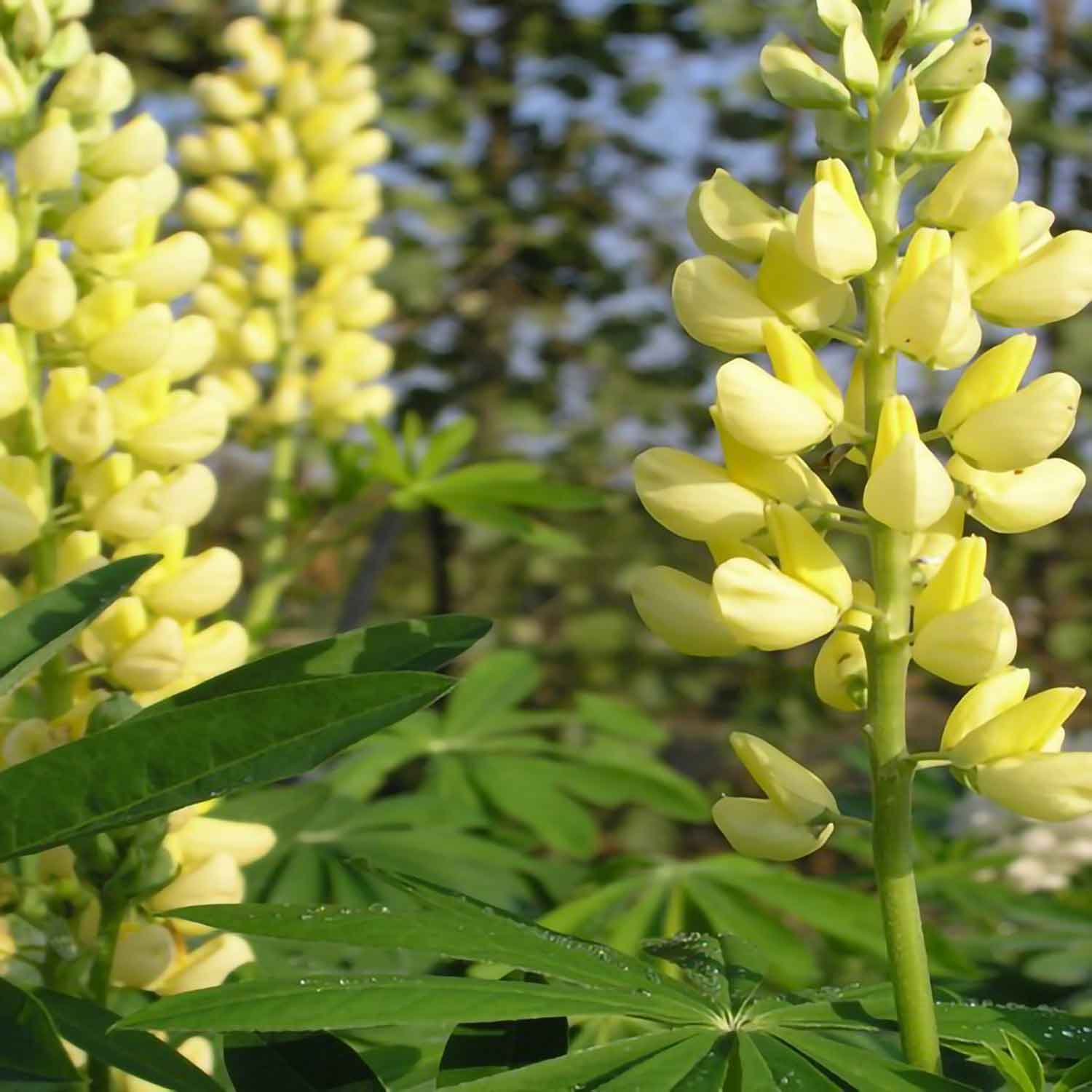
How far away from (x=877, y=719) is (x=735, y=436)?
5.3 inches

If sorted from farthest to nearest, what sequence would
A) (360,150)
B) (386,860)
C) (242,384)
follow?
(360,150)
(242,384)
(386,860)

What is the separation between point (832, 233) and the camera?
65cm

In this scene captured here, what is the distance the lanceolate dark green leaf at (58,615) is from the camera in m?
0.66

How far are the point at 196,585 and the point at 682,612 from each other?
37 centimetres

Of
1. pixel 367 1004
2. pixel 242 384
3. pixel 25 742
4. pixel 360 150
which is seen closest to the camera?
pixel 367 1004

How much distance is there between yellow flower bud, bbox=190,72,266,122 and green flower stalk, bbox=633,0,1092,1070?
4.54ft

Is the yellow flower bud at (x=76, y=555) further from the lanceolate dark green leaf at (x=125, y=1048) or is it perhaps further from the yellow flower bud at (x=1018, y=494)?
the yellow flower bud at (x=1018, y=494)

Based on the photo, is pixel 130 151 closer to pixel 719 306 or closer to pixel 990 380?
pixel 719 306

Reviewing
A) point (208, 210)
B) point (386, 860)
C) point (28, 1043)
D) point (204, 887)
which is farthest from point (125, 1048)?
point (208, 210)

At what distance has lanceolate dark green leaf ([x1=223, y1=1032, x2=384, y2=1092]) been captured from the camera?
64cm

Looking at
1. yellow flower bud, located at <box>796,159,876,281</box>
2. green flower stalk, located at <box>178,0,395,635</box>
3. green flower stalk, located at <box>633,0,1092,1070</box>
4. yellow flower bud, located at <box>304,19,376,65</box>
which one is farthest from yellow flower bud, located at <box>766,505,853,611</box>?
yellow flower bud, located at <box>304,19,376,65</box>

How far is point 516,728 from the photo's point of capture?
187 centimetres

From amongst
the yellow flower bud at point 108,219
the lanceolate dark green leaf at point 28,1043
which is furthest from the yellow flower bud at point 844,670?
the yellow flower bud at point 108,219

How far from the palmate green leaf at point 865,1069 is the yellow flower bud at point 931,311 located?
29 cm
